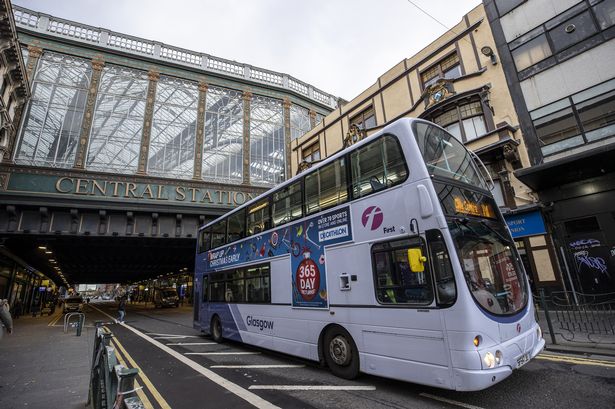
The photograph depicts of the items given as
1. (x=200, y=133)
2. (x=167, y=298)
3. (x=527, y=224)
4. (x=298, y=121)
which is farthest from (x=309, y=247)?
(x=167, y=298)

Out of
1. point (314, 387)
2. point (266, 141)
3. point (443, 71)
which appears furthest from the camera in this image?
point (266, 141)

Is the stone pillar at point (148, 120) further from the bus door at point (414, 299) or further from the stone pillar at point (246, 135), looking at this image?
the bus door at point (414, 299)

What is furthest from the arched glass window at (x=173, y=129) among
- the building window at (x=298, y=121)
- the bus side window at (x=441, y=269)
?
the bus side window at (x=441, y=269)

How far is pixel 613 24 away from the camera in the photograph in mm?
11844

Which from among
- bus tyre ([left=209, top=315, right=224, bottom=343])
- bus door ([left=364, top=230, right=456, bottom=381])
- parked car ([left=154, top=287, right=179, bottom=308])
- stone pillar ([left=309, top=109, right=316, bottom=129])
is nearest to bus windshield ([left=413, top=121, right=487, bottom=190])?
bus door ([left=364, top=230, right=456, bottom=381])

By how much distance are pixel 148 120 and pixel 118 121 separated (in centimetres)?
200

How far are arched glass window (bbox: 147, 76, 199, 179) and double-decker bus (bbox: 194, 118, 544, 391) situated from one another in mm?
17206

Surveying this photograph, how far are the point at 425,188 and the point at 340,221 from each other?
208 centimetres

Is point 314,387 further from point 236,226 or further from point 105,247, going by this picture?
point 105,247

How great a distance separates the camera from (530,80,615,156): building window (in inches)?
457

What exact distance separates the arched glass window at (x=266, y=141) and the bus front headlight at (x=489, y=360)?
22.6 meters

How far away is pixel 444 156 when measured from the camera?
5.77 metres

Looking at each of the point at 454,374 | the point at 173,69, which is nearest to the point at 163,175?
the point at 173,69

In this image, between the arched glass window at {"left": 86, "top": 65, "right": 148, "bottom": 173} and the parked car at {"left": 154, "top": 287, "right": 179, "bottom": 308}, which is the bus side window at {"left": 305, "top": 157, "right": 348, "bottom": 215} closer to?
the arched glass window at {"left": 86, "top": 65, "right": 148, "bottom": 173}
